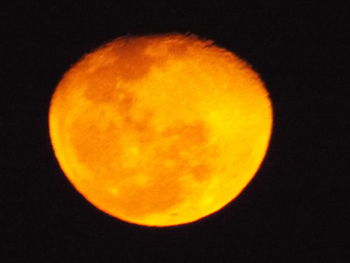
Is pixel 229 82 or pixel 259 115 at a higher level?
pixel 229 82

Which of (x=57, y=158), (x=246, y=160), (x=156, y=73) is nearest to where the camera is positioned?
(x=156, y=73)

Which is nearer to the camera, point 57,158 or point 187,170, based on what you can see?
point 187,170

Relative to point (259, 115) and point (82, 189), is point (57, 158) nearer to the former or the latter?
point (82, 189)

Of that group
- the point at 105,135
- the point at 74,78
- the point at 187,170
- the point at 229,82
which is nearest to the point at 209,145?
the point at 187,170

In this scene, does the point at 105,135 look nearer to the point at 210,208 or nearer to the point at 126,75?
the point at 126,75

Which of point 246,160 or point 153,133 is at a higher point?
point 153,133

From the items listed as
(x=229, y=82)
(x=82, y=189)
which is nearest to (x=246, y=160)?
(x=229, y=82)

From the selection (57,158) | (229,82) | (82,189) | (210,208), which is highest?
(229,82)

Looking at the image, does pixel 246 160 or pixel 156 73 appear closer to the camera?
pixel 156 73

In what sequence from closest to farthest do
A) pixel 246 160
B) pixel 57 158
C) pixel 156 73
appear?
pixel 156 73, pixel 246 160, pixel 57 158
